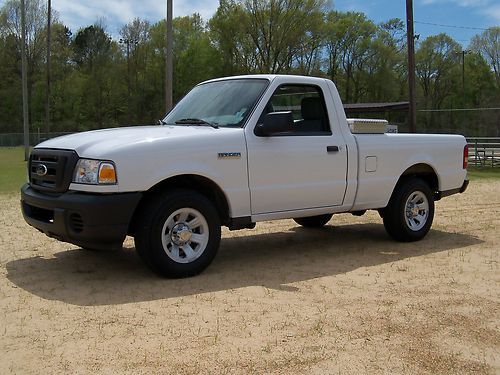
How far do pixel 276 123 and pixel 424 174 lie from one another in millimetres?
3043

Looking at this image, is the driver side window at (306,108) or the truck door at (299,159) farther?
the driver side window at (306,108)

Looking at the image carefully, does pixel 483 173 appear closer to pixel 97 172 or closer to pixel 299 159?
pixel 299 159

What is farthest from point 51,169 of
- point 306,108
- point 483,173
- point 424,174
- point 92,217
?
point 483,173

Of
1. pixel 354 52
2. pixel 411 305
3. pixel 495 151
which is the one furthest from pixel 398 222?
pixel 354 52

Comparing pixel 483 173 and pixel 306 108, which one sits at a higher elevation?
pixel 306 108

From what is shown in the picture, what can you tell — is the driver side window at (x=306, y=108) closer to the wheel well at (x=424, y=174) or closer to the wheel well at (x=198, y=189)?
the wheel well at (x=198, y=189)

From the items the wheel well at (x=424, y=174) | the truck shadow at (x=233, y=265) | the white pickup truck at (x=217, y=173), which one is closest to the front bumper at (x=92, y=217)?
the white pickup truck at (x=217, y=173)

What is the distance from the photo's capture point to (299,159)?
6148mm

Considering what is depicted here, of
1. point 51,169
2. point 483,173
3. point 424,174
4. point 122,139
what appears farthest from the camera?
point 483,173

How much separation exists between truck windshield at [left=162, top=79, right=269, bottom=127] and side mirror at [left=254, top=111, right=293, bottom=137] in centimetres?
25

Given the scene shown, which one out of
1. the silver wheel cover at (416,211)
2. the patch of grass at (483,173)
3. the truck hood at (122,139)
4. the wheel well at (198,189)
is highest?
the truck hood at (122,139)

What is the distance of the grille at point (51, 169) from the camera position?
16.8ft

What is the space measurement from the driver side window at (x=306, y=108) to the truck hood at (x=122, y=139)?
113 cm

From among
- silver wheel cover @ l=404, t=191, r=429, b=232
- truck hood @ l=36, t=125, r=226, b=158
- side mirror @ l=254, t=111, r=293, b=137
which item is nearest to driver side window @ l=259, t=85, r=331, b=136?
side mirror @ l=254, t=111, r=293, b=137
